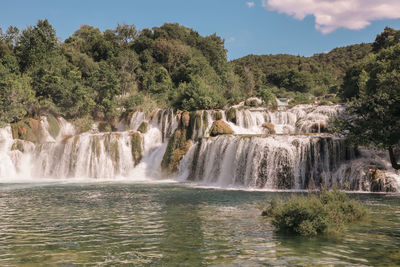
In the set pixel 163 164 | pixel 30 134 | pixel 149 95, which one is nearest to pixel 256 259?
pixel 163 164

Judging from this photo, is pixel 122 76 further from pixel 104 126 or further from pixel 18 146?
pixel 18 146

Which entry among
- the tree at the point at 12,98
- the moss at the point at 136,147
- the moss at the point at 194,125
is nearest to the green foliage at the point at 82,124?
the tree at the point at 12,98

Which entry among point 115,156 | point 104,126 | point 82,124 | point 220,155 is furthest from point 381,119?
point 82,124

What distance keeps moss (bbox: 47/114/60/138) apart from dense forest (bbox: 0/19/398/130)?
1889 millimetres

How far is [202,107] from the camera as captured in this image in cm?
4591

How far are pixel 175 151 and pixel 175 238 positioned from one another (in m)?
25.6

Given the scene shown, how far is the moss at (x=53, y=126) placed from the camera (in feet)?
152

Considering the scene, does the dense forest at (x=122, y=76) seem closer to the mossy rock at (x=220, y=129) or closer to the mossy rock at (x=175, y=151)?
the mossy rock at (x=175, y=151)

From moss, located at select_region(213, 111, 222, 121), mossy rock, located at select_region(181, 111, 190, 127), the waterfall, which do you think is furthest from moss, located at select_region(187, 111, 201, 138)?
the waterfall

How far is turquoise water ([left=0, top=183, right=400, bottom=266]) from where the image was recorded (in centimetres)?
897

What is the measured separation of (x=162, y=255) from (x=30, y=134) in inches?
1534

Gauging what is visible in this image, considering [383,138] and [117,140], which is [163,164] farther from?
[383,138]

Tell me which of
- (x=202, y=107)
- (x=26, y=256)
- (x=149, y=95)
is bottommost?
(x=26, y=256)

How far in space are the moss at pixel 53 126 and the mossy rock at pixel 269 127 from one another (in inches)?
1018
